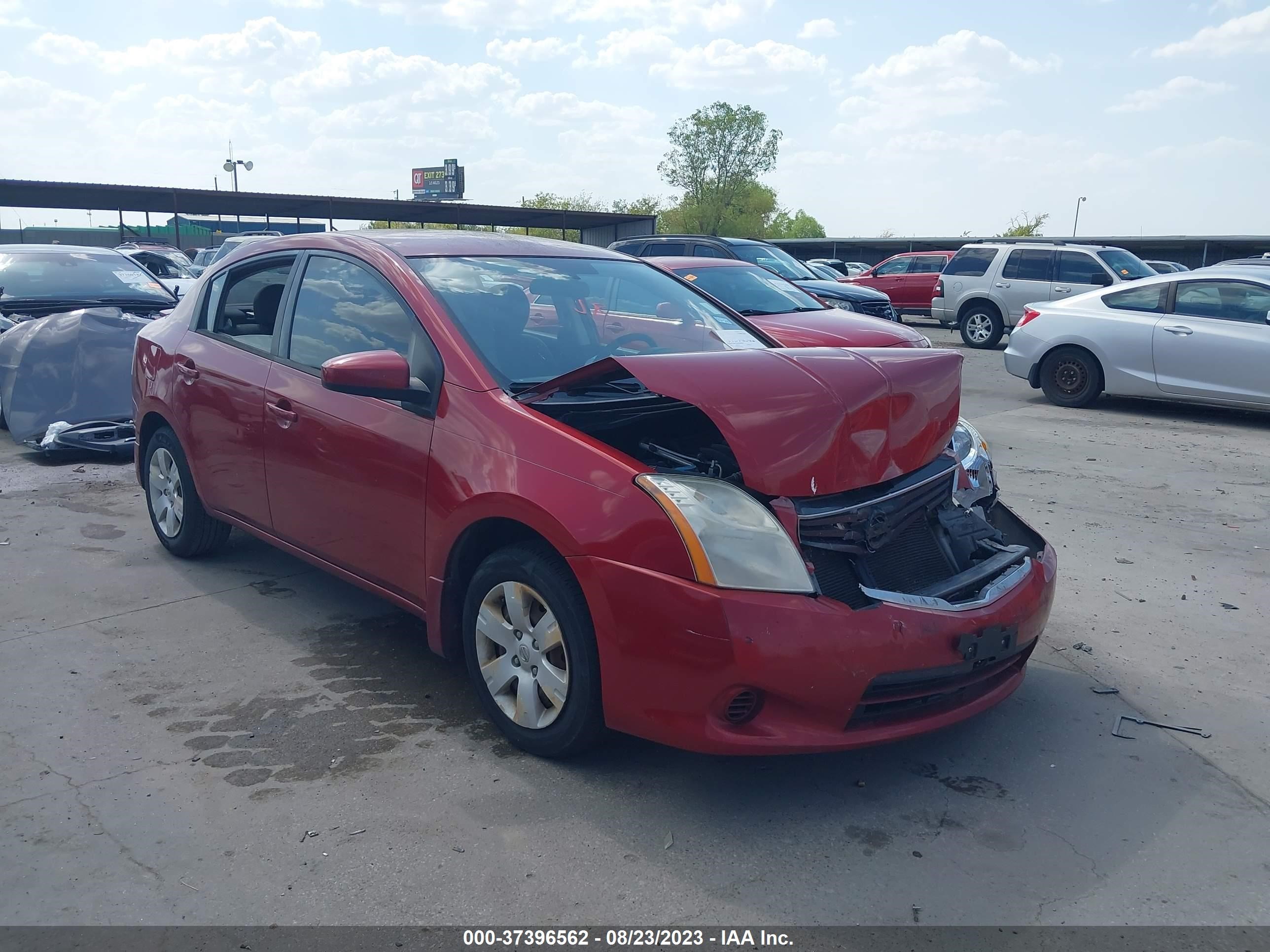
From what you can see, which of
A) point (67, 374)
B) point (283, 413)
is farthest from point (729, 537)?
point (67, 374)

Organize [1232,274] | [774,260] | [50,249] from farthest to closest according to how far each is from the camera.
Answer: [774,260], [1232,274], [50,249]

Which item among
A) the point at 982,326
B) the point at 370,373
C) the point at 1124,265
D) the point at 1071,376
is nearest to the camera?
the point at 370,373

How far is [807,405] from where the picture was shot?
3287 mm

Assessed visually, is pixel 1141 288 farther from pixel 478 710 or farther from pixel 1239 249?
pixel 1239 249

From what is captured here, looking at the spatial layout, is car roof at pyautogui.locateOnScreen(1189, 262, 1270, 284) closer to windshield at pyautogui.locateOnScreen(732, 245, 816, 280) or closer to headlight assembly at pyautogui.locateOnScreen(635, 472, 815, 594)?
windshield at pyautogui.locateOnScreen(732, 245, 816, 280)

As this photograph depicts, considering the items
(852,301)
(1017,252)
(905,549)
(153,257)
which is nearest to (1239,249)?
(1017,252)

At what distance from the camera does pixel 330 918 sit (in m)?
2.69

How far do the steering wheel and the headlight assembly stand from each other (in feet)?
3.92

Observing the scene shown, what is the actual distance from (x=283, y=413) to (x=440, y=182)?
102 metres

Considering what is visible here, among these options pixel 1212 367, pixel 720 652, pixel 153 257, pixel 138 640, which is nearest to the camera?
pixel 720 652

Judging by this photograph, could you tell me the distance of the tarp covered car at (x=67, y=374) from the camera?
850 centimetres

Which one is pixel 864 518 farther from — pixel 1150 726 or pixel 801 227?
pixel 801 227

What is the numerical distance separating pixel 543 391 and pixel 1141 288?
365 inches

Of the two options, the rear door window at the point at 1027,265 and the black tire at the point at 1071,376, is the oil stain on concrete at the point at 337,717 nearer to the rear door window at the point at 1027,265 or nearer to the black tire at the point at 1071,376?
the black tire at the point at 1071,376
